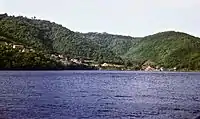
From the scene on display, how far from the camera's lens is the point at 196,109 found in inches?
2237

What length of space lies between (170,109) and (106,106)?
360 inches

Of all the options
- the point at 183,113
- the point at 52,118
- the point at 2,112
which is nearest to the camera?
the point at 52,118

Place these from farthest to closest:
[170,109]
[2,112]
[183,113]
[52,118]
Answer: [170,109] < [183,113] < [2,112] < [52,118]

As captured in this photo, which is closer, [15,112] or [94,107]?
[15,112]

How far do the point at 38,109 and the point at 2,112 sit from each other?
18.2 ft

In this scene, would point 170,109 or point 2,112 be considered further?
point 170,109

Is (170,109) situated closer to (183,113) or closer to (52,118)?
(183,113)

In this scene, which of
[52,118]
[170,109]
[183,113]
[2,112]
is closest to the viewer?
[52,118]

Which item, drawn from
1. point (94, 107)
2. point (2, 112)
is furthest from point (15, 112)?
point (94, 107)

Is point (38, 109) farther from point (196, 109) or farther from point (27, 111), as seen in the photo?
point (196, 109)

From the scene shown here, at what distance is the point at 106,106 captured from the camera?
58844 millimetres

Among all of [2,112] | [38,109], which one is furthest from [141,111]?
[2,112]

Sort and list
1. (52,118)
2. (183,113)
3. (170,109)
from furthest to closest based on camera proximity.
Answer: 1. (170,109)
2. (183,113)
3. (52,118)

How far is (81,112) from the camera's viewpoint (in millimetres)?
50344
